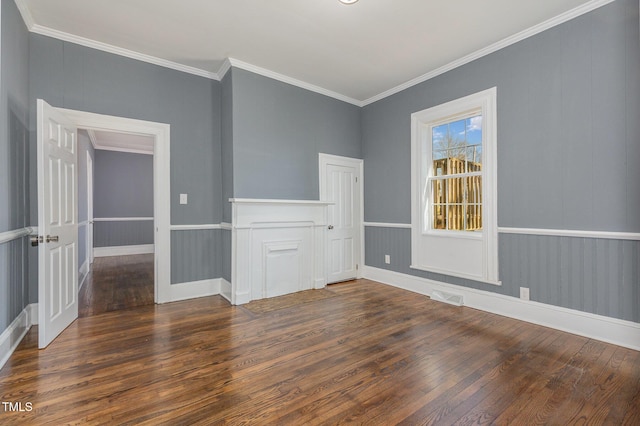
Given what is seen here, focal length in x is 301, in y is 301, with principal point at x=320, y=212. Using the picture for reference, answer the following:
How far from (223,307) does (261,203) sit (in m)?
1.32

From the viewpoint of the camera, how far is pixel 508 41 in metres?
3.20

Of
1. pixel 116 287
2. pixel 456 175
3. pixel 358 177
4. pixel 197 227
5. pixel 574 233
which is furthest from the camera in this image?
pixel 358 177

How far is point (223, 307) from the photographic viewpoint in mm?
3533

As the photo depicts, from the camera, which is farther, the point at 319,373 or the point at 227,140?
the point at 227,140

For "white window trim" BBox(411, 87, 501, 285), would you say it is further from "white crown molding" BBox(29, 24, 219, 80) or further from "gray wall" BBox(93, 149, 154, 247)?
"gray wall" BBox(93, 149, 154, 247)

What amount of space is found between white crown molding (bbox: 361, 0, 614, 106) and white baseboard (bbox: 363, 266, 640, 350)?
8.88 ft

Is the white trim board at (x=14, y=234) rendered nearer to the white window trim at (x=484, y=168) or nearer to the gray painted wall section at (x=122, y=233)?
the white window trim at (x=484, y=168)

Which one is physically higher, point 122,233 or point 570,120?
point 570,120

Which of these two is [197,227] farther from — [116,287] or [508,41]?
[508,41]

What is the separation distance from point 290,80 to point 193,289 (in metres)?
3.12

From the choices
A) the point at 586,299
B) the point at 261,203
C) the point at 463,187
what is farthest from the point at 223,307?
the point at 586,299

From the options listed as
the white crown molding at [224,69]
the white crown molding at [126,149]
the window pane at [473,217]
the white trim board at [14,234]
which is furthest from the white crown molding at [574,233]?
the white crown molding at [126,149]

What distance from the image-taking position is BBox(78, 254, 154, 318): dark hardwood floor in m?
3.59

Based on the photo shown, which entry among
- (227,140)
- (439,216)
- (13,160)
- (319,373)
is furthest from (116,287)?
(439,216)
